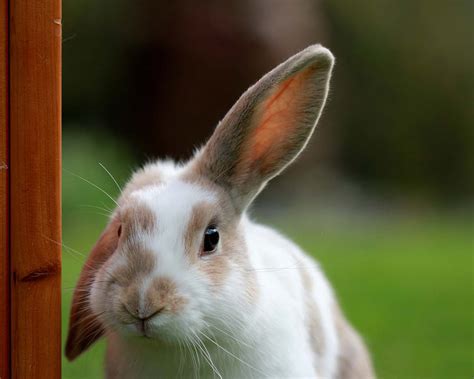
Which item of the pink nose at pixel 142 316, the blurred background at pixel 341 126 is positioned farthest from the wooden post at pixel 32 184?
the blurred background at pixel 341 126

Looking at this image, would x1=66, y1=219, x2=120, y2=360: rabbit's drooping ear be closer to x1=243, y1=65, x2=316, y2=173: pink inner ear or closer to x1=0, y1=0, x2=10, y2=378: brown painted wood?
x1=0, y1=0, x2=10, y2=378: brown painted wood

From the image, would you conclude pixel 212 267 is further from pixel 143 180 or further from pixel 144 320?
pixel 143 180

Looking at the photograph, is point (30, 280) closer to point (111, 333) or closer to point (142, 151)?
point (111, 333)

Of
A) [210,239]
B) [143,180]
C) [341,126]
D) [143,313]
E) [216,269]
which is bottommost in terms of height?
[143,313]

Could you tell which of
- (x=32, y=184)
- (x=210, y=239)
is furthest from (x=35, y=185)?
(x=210, y=239)

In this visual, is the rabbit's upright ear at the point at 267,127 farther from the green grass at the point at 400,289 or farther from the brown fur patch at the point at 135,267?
the green grass at the point at 400,289

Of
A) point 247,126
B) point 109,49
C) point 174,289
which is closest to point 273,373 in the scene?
point 174,289
